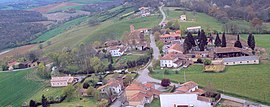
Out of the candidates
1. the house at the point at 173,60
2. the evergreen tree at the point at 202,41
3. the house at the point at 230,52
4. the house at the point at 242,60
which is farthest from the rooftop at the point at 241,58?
the evergreen tree at the point at 202,41

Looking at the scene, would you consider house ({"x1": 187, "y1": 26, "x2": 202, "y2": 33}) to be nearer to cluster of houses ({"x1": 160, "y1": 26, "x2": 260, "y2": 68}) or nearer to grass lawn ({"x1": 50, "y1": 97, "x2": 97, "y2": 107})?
cluster of houses ({"x1": 160, "y1": 26, "x2": 260, "y2": 68})

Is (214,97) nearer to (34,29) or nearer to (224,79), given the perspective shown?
(224,79)

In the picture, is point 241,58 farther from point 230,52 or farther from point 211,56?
point 211,56

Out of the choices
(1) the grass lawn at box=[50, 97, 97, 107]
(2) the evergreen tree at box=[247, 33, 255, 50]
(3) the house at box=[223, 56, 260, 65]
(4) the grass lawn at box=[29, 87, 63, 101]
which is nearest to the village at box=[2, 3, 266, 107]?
(3) the house at box=[223, 56, 260, 65]

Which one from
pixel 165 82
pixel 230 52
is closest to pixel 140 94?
pixel 165 82

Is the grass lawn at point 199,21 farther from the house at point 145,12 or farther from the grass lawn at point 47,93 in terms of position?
the grass lawn at point 47,93

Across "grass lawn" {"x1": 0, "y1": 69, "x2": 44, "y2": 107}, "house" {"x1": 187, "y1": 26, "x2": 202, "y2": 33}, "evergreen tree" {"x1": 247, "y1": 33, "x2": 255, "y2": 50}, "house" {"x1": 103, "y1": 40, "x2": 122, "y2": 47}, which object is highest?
"house" {"x1": 187, "y1": 26, "x2": 202, "y2": 33}
